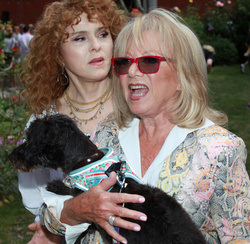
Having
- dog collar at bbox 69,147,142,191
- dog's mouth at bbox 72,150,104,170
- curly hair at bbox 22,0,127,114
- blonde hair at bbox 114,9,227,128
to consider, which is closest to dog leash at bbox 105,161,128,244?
dog collar at bbox 69,147,142,191

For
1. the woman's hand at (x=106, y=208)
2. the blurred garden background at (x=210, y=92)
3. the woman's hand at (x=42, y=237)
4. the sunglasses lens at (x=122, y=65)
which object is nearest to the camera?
the woman's hand at (x=106, y=208)

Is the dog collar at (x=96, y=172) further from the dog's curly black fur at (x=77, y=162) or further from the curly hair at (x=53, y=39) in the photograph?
the curly hair at (x=53, y=39)

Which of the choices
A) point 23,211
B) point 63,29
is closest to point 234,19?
point 23,211

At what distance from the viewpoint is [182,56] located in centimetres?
263

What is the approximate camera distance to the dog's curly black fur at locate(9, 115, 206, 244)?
88.0 inches

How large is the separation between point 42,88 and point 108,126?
100 cm

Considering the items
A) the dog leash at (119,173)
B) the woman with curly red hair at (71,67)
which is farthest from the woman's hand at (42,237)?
the dog leash at (119,173)

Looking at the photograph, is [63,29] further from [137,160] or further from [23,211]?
[23,211]

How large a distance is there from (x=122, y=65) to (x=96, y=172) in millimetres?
875

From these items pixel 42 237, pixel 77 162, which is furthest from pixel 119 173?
pixel 42 237

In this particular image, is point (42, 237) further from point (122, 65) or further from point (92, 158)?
point (122, 65)

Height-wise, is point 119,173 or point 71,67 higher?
point 71,67

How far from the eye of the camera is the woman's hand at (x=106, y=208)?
2.23m

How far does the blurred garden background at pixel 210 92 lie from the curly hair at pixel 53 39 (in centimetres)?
107
